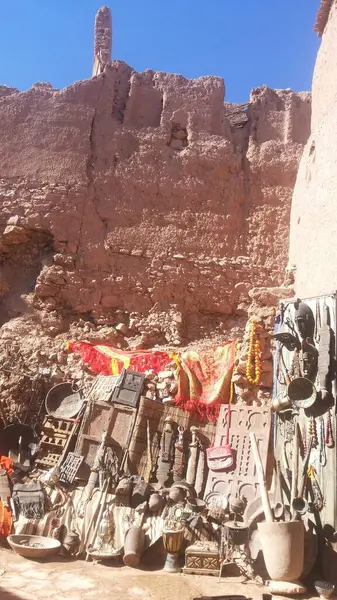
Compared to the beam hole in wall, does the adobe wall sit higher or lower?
lower

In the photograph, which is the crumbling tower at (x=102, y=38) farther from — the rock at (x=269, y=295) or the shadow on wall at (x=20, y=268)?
the rock at (x=269, y=295)

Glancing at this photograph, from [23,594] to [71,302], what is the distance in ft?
22.8

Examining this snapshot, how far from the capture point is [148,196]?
37.6ft

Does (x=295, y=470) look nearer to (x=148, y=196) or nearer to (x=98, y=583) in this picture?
(x=98, y=583)

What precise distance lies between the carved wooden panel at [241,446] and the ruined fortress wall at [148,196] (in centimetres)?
322

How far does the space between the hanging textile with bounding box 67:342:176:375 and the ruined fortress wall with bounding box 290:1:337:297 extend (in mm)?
2694

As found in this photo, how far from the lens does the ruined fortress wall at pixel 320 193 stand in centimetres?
798

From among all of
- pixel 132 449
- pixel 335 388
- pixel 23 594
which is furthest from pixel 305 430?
pixel 23 594

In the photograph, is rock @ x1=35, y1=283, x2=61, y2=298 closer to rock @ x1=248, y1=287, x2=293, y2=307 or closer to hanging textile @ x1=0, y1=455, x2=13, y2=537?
rock @ x1=248, y1=287, x2=293, y2=307

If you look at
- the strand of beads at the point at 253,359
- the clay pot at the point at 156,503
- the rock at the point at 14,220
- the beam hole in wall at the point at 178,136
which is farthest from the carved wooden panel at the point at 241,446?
the beam hole in wall at the point at 178,136

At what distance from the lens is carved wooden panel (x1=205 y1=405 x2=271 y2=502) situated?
21.0 ft

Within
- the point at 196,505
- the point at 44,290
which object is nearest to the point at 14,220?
the point at 44,290

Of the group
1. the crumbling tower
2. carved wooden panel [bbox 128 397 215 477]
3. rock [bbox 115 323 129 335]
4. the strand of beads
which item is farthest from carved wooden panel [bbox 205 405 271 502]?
the crumbling tower

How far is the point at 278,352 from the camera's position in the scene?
20.3 ft
